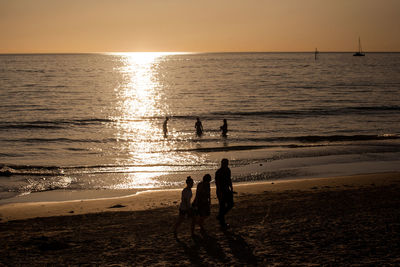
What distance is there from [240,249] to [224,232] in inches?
51.4

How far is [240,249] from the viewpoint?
31.7 feet

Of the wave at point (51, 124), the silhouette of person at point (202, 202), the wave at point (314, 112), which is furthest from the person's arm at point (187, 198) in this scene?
the wave at point (314, 112)

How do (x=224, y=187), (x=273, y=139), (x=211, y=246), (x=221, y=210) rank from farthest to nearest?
(x=273, y=139) → (x=221, y=210) → (x=224, y=187) → (x=211, y=246)

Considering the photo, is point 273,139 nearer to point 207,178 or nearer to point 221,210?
point 221,210

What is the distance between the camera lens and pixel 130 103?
205ft

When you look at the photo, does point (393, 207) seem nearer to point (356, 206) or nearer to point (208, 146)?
point (356, 206)

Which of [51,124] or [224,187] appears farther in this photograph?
[51,124]

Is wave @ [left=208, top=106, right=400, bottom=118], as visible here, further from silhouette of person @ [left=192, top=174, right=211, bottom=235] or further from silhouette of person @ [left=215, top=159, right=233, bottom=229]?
silhouette of person @ [left=192, top=174, right=211, bottom=235]

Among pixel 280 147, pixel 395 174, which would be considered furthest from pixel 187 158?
pixel 395 174

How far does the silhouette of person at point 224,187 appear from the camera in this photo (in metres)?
10.9

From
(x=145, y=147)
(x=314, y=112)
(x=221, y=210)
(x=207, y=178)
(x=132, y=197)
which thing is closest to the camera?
(x=207, y=178)

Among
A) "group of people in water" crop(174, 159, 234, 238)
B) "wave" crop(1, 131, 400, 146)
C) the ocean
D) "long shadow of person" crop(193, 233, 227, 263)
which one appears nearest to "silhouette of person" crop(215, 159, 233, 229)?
"group of people in water" crop(174, 159, 234, 238)

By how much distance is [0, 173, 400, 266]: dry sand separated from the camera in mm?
9195

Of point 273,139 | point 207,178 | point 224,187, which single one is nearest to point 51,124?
point 273,139
